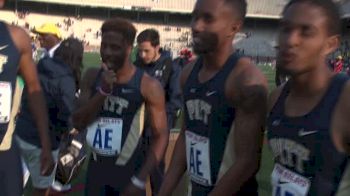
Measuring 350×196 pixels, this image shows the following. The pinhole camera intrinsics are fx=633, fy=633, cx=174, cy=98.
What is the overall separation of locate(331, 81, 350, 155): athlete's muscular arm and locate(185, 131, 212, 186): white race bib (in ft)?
3.06

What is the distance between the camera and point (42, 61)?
641cm

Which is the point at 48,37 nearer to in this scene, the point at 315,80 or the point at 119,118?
the point at 119,118

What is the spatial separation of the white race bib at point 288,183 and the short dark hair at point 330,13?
2.28 ft

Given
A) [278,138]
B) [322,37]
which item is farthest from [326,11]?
[278,138]

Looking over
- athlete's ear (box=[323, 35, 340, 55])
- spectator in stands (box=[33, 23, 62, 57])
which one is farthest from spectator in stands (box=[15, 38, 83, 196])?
athlete's ear (box=[323, 35, 340, 55])

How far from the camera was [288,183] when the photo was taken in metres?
3.04

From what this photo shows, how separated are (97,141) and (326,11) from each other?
2.15 meters

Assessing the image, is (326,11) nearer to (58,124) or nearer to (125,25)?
(125,25)

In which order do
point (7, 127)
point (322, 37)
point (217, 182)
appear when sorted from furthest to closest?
point (7, 127), point (217, 182), point (322, 37)

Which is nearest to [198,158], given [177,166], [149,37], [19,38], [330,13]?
[177,166]

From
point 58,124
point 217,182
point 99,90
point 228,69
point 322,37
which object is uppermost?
point 322,37

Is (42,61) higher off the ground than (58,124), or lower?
higher

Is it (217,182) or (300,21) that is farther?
(217,182)

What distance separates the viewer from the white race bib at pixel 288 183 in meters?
2.96
